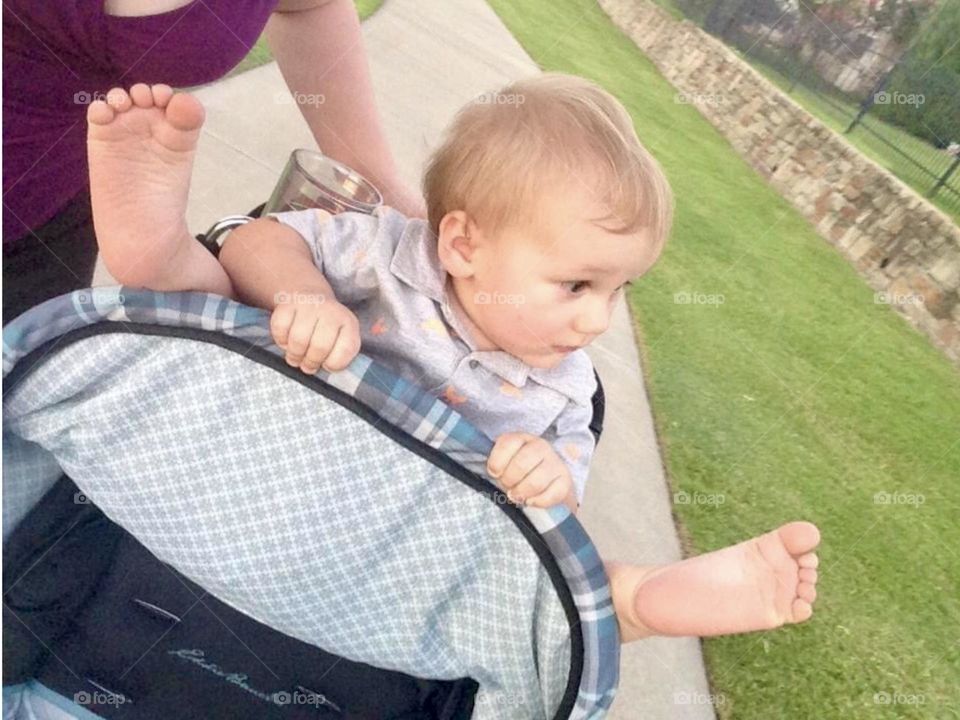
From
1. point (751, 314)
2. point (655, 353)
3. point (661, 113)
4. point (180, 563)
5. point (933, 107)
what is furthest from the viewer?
point (933, 107)

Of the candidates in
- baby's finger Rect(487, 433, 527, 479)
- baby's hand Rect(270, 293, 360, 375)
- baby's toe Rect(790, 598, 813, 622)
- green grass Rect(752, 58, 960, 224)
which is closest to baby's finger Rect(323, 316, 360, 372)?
baby's hand Rect(270, 293, 360, 375)

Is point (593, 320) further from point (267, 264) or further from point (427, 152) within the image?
point (427, 152)

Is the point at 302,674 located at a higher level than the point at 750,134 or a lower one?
lower

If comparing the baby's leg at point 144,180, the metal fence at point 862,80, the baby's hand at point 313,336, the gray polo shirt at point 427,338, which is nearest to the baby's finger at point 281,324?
the baby's hand at point 313,336

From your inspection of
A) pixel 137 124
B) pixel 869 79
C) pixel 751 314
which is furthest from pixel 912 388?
pixel 137 124

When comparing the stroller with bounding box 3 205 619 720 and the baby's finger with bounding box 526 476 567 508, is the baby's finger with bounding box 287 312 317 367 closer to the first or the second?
the stroller with bounding box 3 205 619 720

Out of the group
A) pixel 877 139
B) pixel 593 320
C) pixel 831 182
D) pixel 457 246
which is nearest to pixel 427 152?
pixel 457 246

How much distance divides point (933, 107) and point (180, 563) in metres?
5.08

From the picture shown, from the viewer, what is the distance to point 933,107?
4.72 metres

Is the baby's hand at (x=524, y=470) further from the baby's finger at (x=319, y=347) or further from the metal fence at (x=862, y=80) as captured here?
the metal fence at (x=862, y=80)

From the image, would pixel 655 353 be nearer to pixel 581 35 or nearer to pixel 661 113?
pixel 661 113

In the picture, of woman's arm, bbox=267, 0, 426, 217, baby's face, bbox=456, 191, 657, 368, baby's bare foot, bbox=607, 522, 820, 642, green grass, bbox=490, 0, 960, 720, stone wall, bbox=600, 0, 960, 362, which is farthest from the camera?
stone wall, bbox=600, 0, 960, 362

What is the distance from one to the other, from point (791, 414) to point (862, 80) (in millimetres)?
2255

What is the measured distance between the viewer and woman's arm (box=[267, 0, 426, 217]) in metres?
1.00
